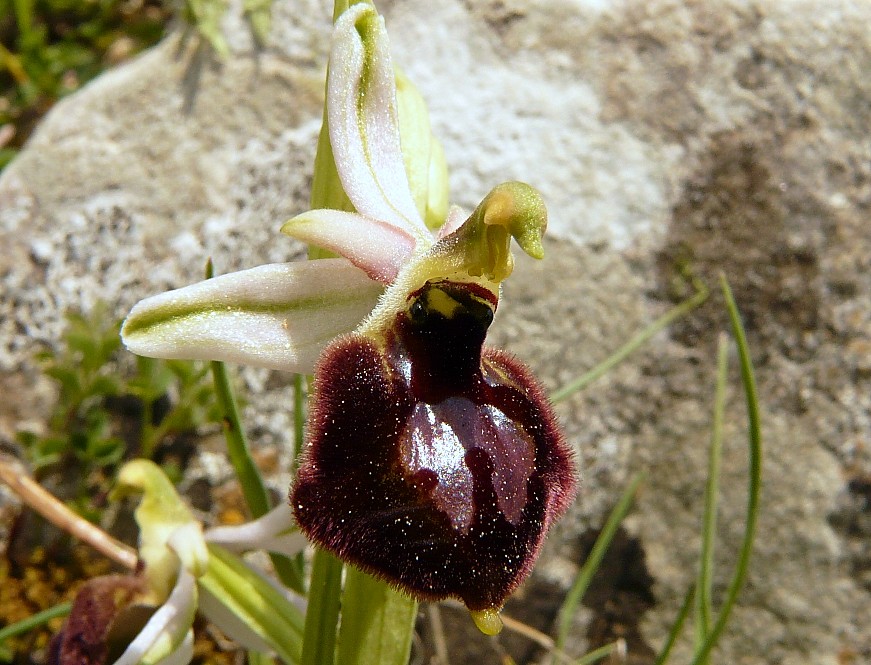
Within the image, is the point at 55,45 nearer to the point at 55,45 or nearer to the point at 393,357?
the point at 55,45

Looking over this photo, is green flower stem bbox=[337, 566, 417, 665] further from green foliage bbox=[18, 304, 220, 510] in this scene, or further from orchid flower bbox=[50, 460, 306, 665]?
green foliage bbox=[18, 304, 220, 510]

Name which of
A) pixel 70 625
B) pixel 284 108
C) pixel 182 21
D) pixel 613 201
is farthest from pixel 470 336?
pixel 182 21

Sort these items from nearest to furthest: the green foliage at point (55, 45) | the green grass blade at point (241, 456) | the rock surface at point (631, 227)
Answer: the green grass blade at point (241, 456)
the rock surface at point (631, 227)
the green foliage at point (55, 45)

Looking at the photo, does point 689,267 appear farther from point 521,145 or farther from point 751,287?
point 521,145

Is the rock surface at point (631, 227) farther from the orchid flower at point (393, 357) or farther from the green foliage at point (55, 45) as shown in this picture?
the orchid flower at point (393, 357)

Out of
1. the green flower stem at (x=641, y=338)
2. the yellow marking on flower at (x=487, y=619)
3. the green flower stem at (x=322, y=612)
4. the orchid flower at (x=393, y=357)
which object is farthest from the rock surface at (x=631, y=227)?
the yellow marking on flower at (x=487, y=619)

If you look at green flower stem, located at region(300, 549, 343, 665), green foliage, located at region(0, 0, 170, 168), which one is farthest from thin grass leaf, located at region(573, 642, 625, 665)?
green foliage, located at region(0, 0, 170, 168)
